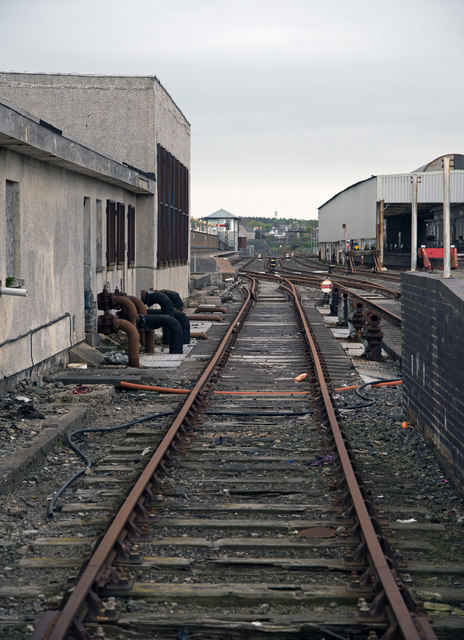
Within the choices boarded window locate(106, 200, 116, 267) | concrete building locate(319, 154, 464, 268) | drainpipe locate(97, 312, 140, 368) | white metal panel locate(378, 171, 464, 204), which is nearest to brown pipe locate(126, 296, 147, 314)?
drainpipe locate(97, 312, 140, 368)

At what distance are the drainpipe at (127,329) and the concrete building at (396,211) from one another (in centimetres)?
2760

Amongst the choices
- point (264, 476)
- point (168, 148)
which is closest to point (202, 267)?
point (168, 148)

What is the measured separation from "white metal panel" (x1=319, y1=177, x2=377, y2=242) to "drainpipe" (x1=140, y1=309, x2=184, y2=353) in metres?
38.6

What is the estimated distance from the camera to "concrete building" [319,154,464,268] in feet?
171

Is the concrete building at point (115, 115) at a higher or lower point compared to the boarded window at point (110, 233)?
higher

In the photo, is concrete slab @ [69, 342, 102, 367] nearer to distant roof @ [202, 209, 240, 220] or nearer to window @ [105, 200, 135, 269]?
window @ [105, 200, 135, 269]

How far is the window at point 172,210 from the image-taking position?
23891 millimetres

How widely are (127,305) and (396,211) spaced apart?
165ft

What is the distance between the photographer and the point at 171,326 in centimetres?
1602

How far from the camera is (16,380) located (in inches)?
450

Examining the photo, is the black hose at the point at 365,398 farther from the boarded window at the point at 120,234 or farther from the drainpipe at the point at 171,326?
the boarded window at the point at 120,234

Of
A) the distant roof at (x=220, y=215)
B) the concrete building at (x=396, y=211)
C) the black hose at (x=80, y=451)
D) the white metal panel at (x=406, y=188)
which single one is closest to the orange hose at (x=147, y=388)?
the black hose at (x=80, y=451)

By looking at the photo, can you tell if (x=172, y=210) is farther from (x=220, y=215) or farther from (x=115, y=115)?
(x=220, y=215)

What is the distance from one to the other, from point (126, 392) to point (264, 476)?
5118 millimetres
